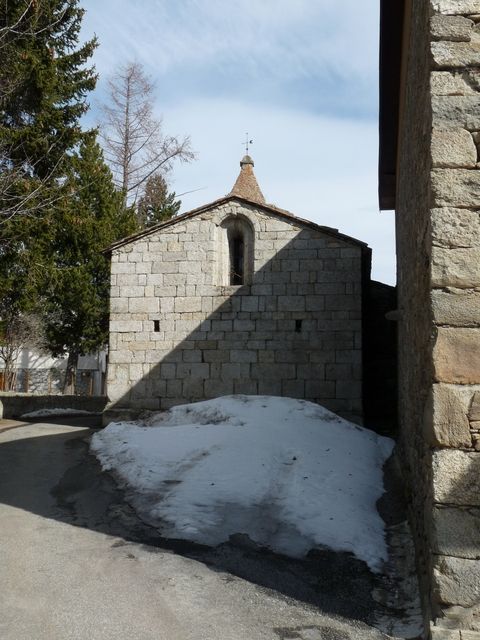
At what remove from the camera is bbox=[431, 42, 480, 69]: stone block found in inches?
154

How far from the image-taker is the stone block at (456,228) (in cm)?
380

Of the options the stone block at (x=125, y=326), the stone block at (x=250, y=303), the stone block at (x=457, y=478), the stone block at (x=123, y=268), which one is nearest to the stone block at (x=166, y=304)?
the stone block at (x=125, y=326)

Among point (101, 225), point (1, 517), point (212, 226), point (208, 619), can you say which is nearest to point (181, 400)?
point (212, 226)

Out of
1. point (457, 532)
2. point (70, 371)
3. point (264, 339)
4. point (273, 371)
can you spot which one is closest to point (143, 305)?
point (264, 339)

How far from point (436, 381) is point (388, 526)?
2.80m

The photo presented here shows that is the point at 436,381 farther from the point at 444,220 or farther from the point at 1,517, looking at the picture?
the point at 1,517

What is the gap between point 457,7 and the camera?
3955 millimetres

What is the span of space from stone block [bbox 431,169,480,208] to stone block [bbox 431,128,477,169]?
0.05 meters

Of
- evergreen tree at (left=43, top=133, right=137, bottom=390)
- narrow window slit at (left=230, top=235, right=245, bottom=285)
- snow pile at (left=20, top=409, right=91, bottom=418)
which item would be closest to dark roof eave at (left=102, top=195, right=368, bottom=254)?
narrow window slit at (left=230, top=235, right=245, bottom=285)

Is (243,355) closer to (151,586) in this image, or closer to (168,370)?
(168,370)

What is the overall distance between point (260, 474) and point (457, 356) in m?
3.76

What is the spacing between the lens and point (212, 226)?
43.1 feet

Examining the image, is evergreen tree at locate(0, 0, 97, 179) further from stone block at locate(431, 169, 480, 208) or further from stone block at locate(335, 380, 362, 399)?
stone block at locate(431, 169, 480, 208)

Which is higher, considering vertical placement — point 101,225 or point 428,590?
point 101,225
